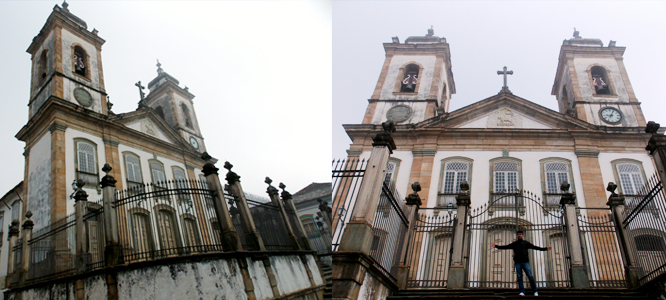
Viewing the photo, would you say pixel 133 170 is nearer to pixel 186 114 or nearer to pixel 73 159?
pixel 73 159

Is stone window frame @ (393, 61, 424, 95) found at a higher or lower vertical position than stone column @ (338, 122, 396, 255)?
higher

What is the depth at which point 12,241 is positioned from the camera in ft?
25.9

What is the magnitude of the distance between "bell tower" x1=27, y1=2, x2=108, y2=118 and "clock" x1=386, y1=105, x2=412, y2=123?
8120 mm

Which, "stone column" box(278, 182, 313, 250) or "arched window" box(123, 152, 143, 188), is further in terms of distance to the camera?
"arched window" box(123, 152, 143, 188)

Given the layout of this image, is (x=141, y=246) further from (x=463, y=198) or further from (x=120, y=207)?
(x=463, y=198)

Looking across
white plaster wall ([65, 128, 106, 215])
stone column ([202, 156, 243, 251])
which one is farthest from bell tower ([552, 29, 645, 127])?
white plaster wall ([65, 128, 106, 215])

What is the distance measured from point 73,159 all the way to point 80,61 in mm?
4041

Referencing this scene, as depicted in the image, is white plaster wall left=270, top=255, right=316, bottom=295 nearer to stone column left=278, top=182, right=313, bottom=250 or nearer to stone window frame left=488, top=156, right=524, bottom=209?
stone column left=278, top=182, right=313, bottom=250

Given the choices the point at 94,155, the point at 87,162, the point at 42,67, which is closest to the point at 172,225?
the point at 87,162

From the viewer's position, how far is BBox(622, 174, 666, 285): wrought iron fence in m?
6.50

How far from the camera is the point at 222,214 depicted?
637cm

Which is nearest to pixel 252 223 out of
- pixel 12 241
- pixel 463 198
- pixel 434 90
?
pixel 463 198

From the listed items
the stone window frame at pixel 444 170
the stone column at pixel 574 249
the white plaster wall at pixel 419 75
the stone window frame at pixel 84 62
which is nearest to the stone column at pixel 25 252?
the stone window frame at pixel 84 62

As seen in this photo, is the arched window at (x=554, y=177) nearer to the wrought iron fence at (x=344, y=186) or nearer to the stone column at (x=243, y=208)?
the wrought iron fence at (x=344, y=186)
